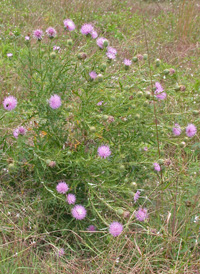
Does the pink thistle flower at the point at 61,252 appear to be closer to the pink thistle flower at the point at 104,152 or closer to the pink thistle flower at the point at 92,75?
the pink thistle flower at the point at 104,152

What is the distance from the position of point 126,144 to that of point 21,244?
2.46ft

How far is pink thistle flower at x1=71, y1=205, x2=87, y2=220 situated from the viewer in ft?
5.80

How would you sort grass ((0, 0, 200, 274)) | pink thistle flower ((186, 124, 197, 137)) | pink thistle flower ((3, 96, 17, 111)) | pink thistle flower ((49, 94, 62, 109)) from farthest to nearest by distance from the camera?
pink thistle flower ((186, 124, 197, 137)), pink thistle flower ((3, 96, 17, 111)), pink thistle flower ((49, 94, 62, 109)), grass ((0, 0, 200, 274))

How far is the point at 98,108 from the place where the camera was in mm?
1869

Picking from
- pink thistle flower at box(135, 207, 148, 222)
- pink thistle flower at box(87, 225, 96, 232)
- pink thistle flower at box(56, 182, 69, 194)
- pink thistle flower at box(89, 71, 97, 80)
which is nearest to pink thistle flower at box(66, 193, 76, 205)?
pink thistle flower at box(56, 182, 69, 194)

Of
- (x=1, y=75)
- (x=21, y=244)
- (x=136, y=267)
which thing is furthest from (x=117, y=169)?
(x=1, y=75)

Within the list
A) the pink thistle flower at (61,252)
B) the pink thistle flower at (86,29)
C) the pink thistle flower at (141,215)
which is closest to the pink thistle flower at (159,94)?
the pink thistle flower at (86,29)

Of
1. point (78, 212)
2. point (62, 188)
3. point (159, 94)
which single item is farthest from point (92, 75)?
point (78, 212)

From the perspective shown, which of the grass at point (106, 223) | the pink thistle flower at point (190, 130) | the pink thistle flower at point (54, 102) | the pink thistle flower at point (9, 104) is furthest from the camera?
the pink thistle flower at point (190, 130)

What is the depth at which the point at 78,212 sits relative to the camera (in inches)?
70.0

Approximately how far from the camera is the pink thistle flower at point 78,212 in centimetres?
177

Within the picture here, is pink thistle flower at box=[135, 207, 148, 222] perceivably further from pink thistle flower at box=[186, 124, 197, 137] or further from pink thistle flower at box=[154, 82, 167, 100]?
pink thistle flower at box=[154, 82, 167, 100]

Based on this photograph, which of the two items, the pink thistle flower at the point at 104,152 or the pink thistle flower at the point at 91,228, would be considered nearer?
the pink thistle flower at the point at 104,152

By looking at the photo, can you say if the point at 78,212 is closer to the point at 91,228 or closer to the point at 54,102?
the point at 91,228
